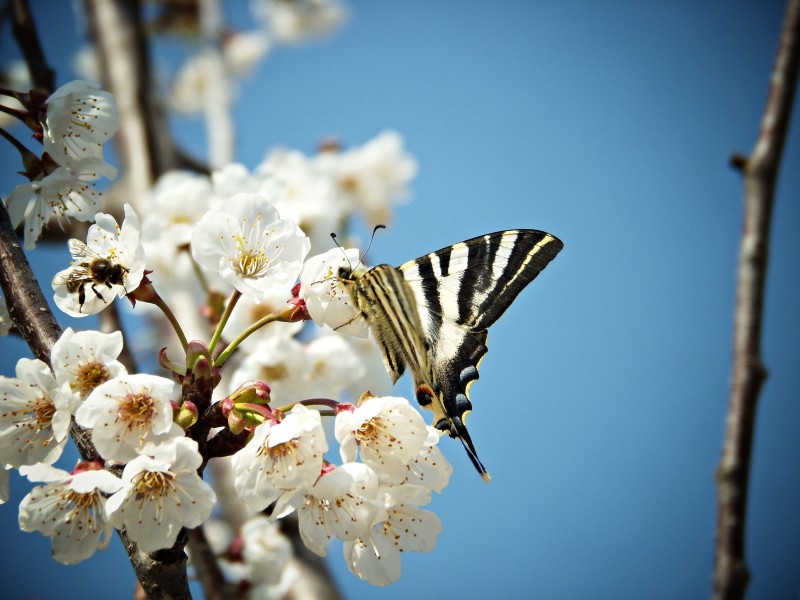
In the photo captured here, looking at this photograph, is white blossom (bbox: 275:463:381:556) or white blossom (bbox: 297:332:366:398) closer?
white blossom (bbox: 275:463:381:556)

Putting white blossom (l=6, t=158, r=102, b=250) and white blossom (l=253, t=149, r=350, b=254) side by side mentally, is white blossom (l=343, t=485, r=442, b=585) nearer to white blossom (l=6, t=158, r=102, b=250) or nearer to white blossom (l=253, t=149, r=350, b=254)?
white blossom (l=6, t=158, r=102, b=250)

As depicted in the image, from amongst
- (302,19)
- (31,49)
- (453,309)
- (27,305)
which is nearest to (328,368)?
(453,309)

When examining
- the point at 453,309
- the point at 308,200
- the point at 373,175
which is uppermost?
the point at 373,175

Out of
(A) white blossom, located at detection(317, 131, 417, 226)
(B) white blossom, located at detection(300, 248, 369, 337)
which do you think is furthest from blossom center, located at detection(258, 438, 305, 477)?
(A) white blossom, located at detection(317, 131, 417, 226)

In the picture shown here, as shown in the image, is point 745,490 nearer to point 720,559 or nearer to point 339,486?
point 720,559

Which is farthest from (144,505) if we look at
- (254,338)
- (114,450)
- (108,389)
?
(254,338)

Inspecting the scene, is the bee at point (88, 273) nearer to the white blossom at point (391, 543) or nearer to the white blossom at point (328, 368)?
the white blossom at point (391, 543)

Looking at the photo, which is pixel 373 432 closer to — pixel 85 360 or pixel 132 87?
pixel 85 360
